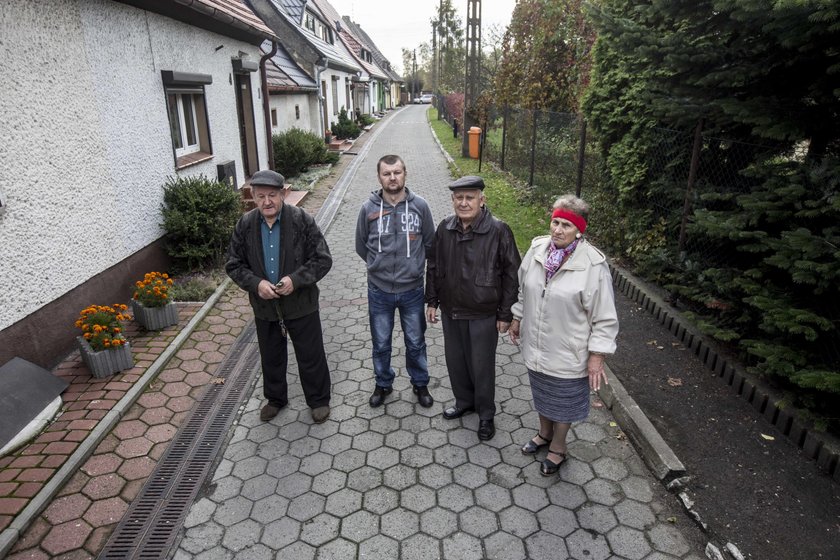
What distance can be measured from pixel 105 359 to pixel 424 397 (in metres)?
2.84

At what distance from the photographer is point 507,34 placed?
52.0ft

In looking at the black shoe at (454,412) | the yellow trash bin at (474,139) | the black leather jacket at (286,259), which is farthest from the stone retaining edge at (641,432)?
the yellow trash bin at (474,139)

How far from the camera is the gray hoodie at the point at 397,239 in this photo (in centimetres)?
399

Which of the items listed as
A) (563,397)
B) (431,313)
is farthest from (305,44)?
(563,397)

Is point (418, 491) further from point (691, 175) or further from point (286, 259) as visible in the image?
point (691, 175)

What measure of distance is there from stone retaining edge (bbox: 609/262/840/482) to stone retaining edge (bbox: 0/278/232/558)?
4.93m

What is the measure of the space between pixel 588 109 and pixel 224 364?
243 inches

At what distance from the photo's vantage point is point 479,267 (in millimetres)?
3643

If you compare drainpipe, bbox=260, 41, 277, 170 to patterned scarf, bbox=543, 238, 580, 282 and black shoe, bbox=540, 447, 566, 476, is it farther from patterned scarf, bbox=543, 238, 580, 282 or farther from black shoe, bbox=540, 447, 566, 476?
black shoe, bbox=540, 447, 566, 476

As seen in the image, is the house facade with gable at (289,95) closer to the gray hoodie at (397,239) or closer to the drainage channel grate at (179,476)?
the drainage channel grate at (179,476)

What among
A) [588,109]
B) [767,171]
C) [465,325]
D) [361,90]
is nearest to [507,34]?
[588,109]

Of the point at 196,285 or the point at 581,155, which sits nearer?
the point at 196,285

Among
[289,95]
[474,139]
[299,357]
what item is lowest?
[299,357]

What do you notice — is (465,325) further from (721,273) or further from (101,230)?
(101,230)
